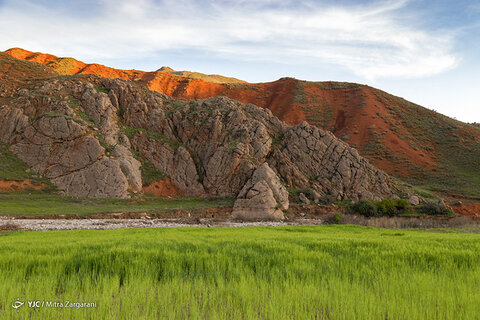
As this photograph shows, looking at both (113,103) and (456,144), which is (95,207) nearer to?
(113,103)

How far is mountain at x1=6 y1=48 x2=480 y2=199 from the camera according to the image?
257 ft

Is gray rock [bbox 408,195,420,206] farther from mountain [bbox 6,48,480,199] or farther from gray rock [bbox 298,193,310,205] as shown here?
gray rock [bbox 298,193,310,205]

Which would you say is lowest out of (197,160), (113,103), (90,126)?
(197,160)

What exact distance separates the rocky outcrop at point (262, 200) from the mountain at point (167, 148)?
0.16 m

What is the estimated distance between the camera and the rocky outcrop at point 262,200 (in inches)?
1736

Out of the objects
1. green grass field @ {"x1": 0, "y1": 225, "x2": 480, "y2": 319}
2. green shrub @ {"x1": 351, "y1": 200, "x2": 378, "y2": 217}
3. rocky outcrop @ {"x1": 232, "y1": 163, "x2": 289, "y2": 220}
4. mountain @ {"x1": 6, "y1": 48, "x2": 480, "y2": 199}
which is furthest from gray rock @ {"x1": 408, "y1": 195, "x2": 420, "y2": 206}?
green grass field @ {"x1": 0, "y1": 225, "x2": 480, "y2": 319}

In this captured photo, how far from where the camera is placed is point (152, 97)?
70.1 metres

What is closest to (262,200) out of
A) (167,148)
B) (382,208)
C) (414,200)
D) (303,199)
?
(303,199)

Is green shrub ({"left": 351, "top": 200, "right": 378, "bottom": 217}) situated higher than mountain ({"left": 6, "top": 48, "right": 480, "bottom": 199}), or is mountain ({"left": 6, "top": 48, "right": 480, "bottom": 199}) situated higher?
mountain ({"left": 6, "top": 48, "right": 480, "bottom": 199})

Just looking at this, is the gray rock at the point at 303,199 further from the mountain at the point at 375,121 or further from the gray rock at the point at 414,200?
the mountain at the point at 375,121

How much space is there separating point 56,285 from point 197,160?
56.6 m

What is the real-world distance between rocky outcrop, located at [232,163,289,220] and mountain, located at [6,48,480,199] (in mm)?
42815

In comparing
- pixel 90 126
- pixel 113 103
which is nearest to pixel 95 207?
pixel 90 126

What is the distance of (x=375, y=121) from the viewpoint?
331 feet
